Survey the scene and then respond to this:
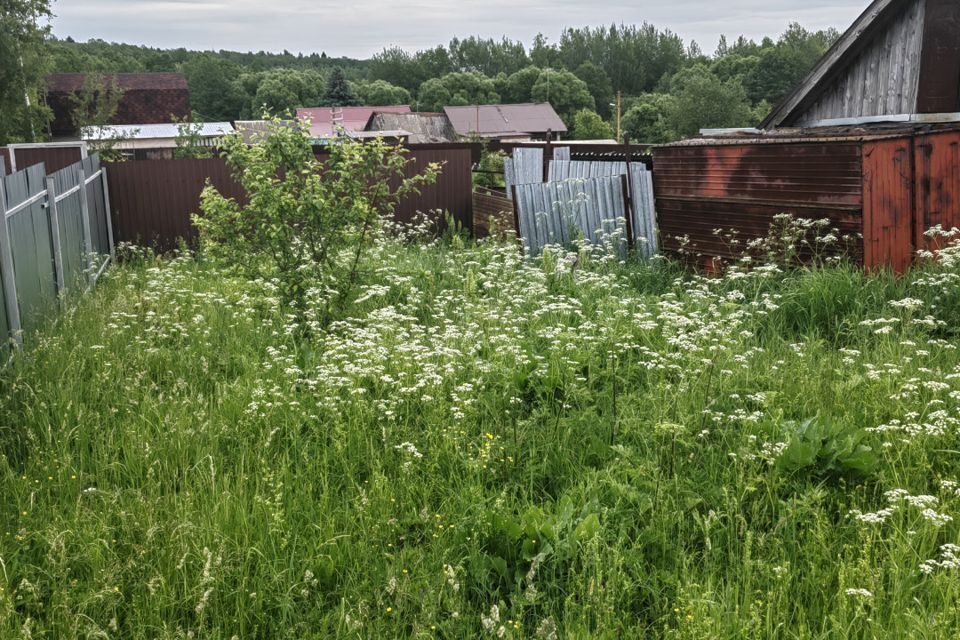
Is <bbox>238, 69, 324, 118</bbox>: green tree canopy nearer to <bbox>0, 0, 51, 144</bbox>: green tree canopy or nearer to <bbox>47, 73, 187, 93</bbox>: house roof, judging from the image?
<bbox>47, 73, 187, 93</bbox>: house roof

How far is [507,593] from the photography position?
3430mm

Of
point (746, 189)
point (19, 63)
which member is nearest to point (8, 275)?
point (746, 189)

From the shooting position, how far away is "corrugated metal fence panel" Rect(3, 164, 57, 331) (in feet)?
21.4

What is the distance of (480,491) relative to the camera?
3.84 m

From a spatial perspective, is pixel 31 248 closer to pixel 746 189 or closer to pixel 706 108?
pixel 746 189

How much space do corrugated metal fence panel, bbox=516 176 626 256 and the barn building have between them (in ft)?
2.20

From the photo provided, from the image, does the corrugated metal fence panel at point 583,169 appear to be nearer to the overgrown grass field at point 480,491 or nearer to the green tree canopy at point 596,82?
the overgrown grass field at point 480,491

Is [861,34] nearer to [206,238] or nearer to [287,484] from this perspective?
[206,238]

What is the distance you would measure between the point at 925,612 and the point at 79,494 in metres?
3.59

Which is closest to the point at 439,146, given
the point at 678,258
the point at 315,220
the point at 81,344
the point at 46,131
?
the point at 678,258

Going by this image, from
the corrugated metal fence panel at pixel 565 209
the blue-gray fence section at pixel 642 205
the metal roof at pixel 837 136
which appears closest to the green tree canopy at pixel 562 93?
the blue-gray fence section at pixel 642 205

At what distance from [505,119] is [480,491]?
6606 cm

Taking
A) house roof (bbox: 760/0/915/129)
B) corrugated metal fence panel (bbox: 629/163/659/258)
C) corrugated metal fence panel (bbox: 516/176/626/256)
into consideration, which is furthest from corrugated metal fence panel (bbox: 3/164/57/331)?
house roof (bbox: 760/0/915/129)

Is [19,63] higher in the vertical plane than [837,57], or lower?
higher
